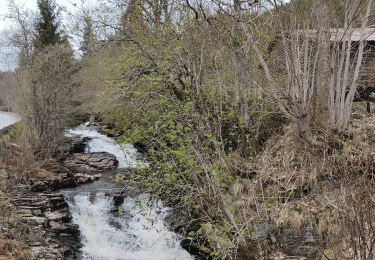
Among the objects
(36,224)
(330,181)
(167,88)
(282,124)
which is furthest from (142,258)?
(282,124)

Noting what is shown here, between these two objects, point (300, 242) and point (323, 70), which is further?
point (323, 70)

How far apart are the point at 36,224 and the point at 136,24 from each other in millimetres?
5314

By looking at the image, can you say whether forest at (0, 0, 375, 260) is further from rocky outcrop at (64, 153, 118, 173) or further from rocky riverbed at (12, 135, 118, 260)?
rocky outcrop at (64, 153, 118, 173)

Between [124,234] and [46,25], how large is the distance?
22.3 metres

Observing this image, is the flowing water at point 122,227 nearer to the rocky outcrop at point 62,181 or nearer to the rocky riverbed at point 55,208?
the rocky riverbed at point 55,208

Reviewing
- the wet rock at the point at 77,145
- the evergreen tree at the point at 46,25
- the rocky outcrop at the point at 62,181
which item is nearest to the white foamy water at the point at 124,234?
the rocky outcrop at the point at 62,181

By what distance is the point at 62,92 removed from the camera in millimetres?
17141

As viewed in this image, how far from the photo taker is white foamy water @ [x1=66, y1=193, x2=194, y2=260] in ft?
31.1

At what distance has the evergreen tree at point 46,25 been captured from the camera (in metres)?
28.7

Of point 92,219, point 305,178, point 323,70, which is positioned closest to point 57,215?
point 92,219

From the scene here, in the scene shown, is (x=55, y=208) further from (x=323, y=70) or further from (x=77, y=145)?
(x=77, y=145)

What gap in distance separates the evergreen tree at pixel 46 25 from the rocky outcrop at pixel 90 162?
44.7ft

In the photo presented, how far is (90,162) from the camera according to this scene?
17.0 m

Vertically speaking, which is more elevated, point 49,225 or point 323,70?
point 323,70
